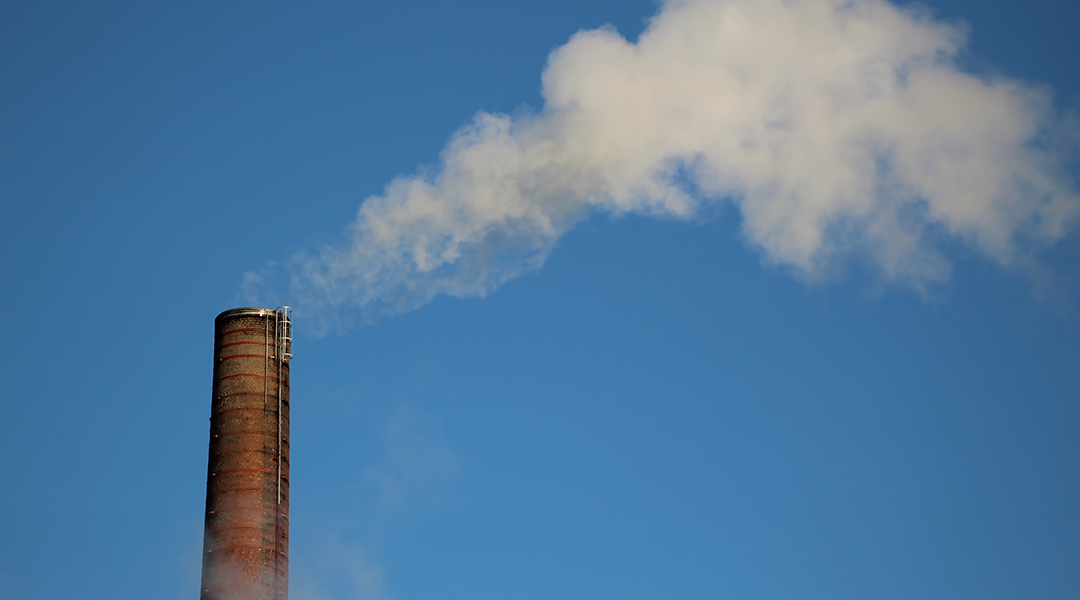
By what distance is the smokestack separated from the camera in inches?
1769

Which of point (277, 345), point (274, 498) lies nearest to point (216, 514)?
point (274, 498)

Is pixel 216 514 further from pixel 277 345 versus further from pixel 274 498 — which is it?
pixel 277 345

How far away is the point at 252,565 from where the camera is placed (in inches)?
1766

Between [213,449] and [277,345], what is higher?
[277,345]

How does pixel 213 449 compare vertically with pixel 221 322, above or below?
below

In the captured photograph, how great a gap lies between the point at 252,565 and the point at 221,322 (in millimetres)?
8707

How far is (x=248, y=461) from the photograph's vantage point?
46156mm

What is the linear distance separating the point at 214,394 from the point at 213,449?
6.60 ft

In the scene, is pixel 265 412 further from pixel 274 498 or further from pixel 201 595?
pixel 201 595

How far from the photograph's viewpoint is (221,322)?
1898 inches

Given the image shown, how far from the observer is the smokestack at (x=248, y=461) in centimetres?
4494

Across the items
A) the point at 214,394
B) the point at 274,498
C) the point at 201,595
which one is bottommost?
the point at 201,595

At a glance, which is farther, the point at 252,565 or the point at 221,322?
the point at 221,322

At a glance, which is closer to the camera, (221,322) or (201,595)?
(201,595)
